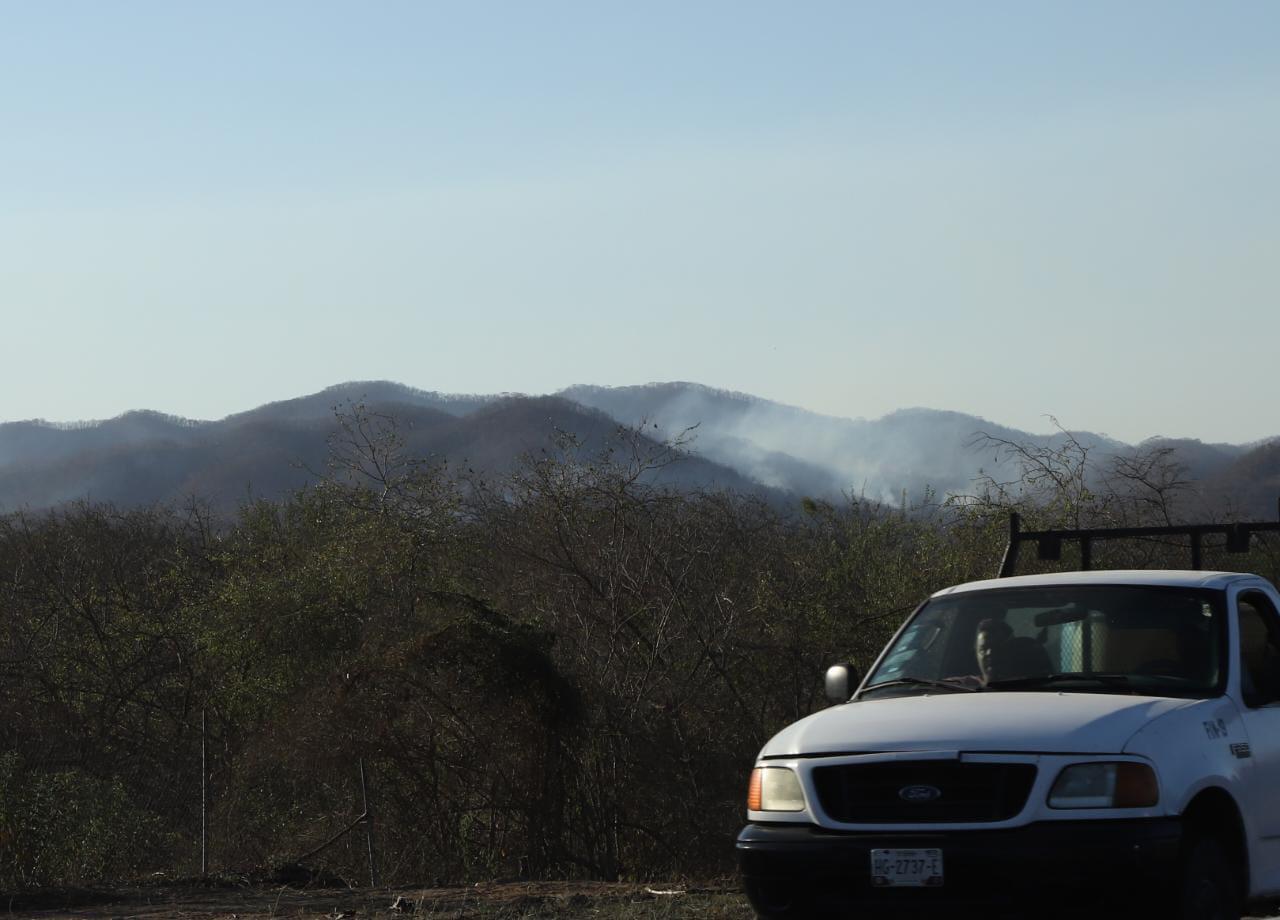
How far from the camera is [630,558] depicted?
22469 millimetres

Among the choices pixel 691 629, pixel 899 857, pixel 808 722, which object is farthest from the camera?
pixel 691 629

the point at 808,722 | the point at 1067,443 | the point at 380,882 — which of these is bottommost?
the point at 380,882

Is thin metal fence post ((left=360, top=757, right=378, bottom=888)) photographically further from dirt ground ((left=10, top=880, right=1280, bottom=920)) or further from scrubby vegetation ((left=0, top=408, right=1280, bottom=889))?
dirt ground ((left=10, top=880, right=1280, bottom=920))

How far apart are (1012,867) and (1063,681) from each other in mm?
1399

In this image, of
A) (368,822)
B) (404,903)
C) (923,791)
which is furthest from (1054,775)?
(368,822)

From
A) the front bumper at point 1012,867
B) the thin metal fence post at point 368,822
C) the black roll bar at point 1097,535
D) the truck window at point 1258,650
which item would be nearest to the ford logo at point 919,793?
the front bumper at point 1012,867

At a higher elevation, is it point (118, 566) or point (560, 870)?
point (118, 566)

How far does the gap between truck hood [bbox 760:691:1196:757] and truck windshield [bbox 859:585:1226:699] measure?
0.30m

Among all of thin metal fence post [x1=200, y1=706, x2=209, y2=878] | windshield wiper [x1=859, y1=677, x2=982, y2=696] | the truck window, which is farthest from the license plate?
thin metal fence post [x1=200, y1=706, x2=209, y2=878]

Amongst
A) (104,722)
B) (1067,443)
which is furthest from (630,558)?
(104,722)

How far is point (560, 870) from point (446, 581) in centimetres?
613

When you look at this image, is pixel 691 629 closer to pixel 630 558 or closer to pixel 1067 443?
pixel 630 558

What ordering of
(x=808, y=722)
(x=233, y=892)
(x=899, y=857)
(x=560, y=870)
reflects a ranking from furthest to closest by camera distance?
(x=560, y=870) → (x=233, y=892) → (x=808, y=722) → (x=899, y=857)

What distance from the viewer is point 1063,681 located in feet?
23.4
